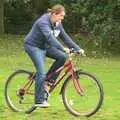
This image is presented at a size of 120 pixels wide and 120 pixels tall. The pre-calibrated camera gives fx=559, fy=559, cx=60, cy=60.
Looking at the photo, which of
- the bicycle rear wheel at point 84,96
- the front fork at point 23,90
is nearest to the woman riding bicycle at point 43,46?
the bicycle rear wheel at point 84,96

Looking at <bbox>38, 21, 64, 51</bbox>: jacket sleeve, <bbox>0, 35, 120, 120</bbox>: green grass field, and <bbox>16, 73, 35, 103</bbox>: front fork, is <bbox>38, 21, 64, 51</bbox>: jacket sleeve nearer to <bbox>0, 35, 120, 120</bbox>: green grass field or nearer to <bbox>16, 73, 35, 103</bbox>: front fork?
<bbox>16, 73, 35, 103</bbox>: front fork

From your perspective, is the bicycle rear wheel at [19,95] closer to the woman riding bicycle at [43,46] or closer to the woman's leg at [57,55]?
the woman riding bicycle at [43,46]

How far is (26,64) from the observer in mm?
20984

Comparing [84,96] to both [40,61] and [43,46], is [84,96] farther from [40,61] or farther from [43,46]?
[43,46]

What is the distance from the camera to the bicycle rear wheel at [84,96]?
27.7ft

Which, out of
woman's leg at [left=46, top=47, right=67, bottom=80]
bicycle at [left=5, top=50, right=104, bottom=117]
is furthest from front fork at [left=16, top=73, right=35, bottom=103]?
woman's leg at [left=46, top=47, right=67, bottom=80]

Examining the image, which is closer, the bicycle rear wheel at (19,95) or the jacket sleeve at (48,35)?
the jacket sleeve at (48,35)

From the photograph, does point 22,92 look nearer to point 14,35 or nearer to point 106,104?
point 106,104

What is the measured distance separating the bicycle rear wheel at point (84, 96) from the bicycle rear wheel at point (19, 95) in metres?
0.63

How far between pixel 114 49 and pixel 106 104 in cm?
1803

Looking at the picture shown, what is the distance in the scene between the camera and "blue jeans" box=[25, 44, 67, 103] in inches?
337

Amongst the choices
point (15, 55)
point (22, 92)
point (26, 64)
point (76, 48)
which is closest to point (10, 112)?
point (22, 92)

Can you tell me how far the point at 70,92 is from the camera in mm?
8602

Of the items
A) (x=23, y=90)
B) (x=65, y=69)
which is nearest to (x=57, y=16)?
(x=65, y=69)
